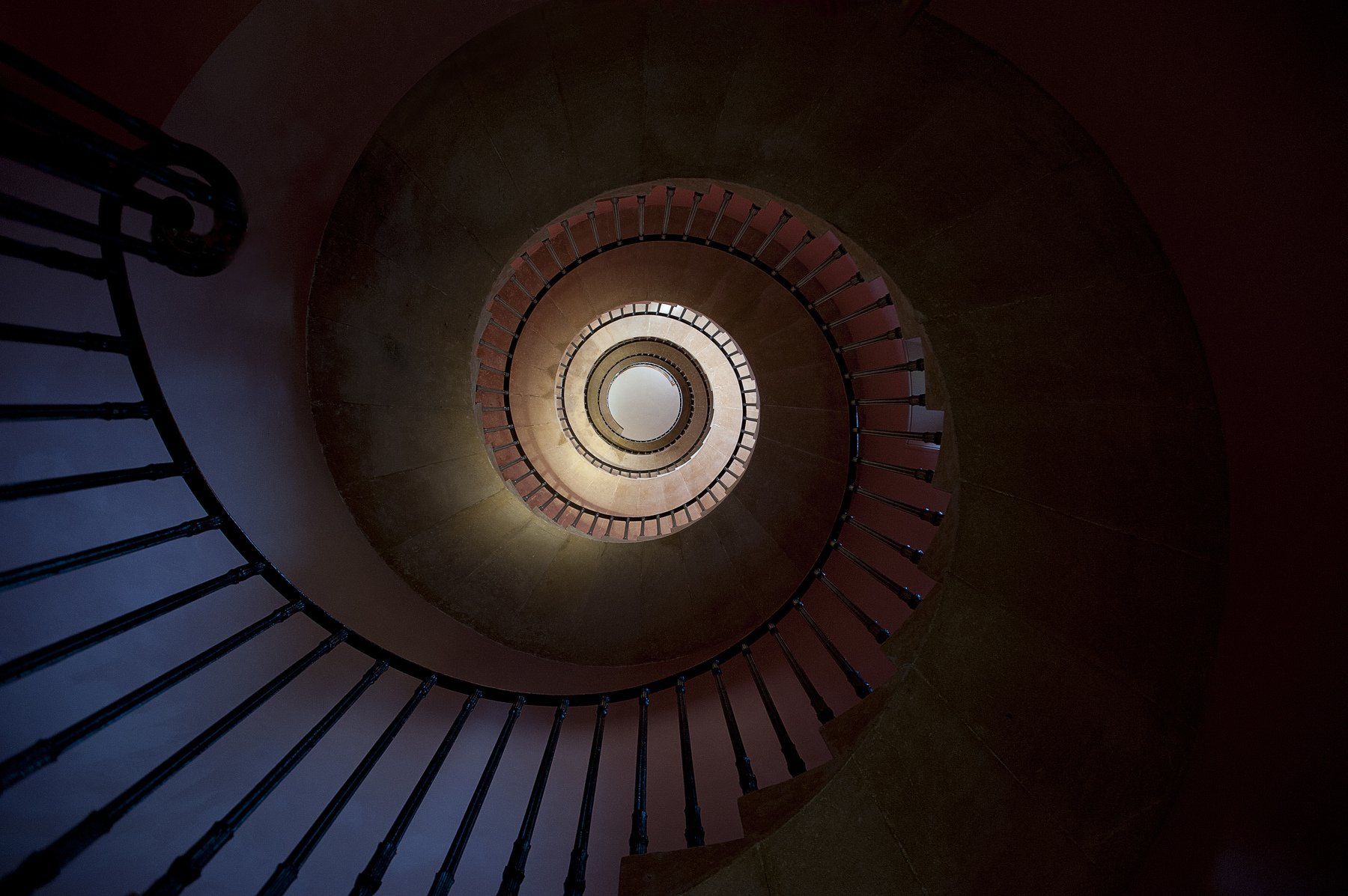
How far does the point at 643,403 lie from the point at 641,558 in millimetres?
8765

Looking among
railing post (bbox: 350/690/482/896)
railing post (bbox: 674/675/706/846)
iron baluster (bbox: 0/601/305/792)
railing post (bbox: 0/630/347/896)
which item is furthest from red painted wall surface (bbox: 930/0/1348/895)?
iron baluster (bbox: 0/601/305/792)

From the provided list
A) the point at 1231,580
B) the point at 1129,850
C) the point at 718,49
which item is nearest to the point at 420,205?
the point at 718,49

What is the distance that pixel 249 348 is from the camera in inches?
158

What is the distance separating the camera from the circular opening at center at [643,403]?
14.1 meters

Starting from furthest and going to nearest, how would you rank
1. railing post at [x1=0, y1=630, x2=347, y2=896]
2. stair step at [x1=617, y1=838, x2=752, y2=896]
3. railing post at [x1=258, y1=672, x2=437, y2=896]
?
stair step at [x1=617, y1=838, x2=752, y2=896] → railing post at [x1=258, y1=672, x2=437, y2=896] → railing post at [x1=0, y1=630, x2=347, y2=896]

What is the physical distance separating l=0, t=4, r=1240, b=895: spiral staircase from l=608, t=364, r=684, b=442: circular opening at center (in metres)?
7.32

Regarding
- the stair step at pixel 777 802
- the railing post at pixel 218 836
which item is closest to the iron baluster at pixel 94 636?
the railing post at pixel 218 836

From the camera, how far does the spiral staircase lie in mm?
2529

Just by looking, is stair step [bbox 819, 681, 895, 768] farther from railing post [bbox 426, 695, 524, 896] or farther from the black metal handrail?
the black metal handrail

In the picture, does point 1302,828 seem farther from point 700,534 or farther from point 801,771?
point 700,534

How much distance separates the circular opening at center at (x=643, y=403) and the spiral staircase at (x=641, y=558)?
7.32 m

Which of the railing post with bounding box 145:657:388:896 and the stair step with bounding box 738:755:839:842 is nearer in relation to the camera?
the railing post with bounding box 145:657:388:896

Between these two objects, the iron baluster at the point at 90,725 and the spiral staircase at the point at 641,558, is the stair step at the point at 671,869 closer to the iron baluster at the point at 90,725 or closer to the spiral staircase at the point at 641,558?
the spiral staircase at the point at 641,558

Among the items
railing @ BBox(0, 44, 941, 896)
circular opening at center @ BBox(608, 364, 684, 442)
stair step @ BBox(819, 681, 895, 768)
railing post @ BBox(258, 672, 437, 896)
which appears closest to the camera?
railing @ BBox(0, 44, 941, 896)
